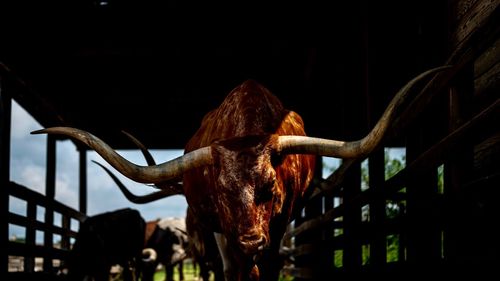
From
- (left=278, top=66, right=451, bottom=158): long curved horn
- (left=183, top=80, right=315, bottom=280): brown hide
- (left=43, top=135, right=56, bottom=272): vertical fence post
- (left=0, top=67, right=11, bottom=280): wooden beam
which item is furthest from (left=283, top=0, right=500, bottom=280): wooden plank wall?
(left=43, top=135, right=56, bottom=272): vertical fence post

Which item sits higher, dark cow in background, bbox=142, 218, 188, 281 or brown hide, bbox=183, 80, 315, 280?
brown hide, bbox=183, 80, 315, 280

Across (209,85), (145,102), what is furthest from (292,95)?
(145,102)

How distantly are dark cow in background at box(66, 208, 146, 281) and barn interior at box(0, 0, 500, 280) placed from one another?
1.38 feet

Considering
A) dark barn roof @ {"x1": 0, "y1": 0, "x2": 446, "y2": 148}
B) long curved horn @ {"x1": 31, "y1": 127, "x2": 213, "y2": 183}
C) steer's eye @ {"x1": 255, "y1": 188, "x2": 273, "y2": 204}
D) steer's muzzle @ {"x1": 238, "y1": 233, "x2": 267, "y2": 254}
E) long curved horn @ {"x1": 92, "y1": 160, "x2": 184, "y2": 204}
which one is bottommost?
steer's muzzle @ {"x1": 238, "y1": 233, "x2": 267, "y2": 254}

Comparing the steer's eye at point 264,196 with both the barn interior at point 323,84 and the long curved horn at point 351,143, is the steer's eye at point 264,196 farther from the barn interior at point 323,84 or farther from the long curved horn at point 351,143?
the barn interior at point 323,84

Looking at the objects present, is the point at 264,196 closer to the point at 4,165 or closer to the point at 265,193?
the point at 265,193

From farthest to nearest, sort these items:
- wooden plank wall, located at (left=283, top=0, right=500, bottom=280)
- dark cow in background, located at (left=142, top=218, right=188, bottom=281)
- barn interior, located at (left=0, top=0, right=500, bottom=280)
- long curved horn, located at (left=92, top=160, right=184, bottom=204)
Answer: dark cow in background, located at (left=142, top=218, right=188, bottom=281) → long curved horn, located at (left=92, top=160, right=184, bottom=204) → barn interior, located at (left=0, top=0, right=500, bottom=280) → wooden plank wall, located at (left=283, top=0, right=500, bottom=280)

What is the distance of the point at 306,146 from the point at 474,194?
1169mm

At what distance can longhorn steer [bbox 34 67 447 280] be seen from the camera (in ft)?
9.86

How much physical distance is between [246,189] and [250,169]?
128mm

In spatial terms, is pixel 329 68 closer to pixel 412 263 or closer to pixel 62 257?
pixel 412 263

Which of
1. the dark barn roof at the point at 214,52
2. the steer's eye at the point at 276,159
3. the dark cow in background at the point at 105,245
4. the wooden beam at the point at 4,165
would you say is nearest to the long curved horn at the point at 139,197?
the wooden beam at the point at 4,165

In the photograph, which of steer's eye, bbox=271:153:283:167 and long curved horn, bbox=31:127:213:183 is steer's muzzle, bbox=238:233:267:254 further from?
long curved horn, bbox=31:127:213:183

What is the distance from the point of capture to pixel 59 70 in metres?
7.97
